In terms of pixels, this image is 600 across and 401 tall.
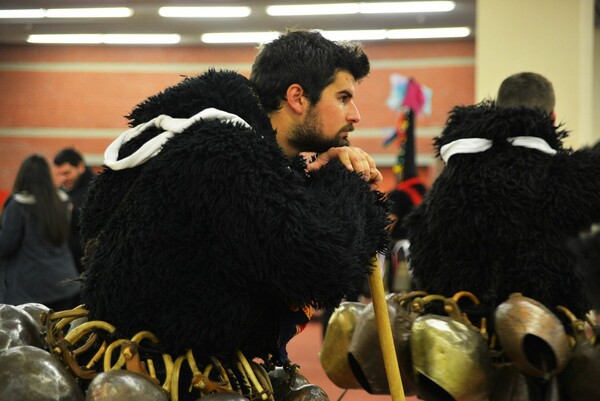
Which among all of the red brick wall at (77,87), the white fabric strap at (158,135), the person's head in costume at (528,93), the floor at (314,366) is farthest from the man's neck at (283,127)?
the red brick wall at (77,87)

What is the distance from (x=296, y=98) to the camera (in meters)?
2.14

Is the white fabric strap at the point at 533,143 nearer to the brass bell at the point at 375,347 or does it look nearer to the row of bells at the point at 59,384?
the brass bell at the point at 375,347

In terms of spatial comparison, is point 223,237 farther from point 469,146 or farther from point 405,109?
point 405,109

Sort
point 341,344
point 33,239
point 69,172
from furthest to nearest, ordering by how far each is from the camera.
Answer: point 69,172, point 33,239, point 341,344

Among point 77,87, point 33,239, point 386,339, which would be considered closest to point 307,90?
A: point 386,339

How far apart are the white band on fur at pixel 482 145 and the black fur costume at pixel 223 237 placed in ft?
3.08

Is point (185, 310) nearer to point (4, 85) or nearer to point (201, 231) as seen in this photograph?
point (201, 231)

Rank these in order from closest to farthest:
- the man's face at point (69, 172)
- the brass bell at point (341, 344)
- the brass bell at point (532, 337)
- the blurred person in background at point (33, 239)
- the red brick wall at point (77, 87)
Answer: the brass bell at point (532, 337) → the brass bell at point (341, 344) → the blurred person in background at point (33, 239) → the man's face at point (69, 172) → the red brick wall at point (77, 87)

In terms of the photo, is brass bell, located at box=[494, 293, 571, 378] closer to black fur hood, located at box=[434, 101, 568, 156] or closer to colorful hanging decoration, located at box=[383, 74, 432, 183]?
black fur hood, located at box=[434, 101, 568, 156]

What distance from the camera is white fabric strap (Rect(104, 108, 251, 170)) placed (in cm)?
187

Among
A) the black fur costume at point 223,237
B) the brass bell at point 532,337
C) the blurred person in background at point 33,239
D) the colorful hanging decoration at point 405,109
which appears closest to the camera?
the black fur costume at point 223,237

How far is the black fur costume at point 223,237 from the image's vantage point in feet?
5.88

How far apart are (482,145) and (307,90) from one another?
89 cm

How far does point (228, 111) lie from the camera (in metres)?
1.93
